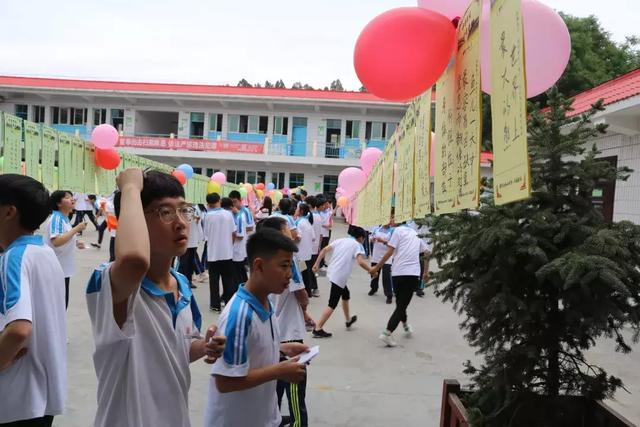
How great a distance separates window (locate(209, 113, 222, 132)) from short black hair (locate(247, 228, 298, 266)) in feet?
89.5

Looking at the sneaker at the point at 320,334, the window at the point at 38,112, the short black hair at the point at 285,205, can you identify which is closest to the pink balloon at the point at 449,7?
the sneaker at the point at 320,334

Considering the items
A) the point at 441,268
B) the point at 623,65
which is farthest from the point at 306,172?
the point at 441,268

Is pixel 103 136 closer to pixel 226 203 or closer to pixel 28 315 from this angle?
pixel 226 203

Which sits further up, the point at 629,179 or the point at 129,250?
the point at 629,179

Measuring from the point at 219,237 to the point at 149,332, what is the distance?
19.3 feet

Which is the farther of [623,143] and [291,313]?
[623,143]

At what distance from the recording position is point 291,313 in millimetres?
3854

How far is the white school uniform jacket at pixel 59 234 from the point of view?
4773 mm

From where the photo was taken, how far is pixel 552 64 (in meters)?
2.08

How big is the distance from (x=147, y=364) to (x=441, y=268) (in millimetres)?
1595

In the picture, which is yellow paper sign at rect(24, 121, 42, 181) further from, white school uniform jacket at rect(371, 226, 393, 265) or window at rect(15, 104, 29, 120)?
window at rect(15, 104, 29, 120)

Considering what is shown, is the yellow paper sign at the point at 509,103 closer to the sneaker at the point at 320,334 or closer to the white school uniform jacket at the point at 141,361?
the white school uniform jacket at the point at 141,361

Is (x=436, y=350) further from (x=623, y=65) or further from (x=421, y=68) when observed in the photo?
(x=623, y=65)

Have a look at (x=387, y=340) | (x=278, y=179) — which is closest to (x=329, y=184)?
(x=278, y=179)
